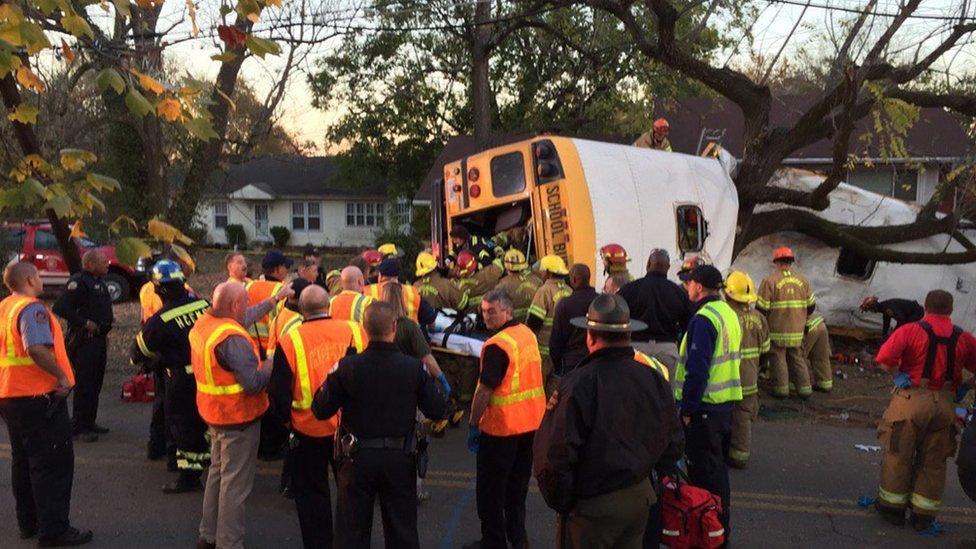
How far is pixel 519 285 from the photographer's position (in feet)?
28.3

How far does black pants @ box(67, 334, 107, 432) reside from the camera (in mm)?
8148

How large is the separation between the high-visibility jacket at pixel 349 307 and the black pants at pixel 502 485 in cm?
177

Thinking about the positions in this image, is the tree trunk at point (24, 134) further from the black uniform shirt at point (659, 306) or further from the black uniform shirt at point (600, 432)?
the black uniform shirt at point (659, 306)

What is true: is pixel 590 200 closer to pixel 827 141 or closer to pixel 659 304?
pixel 659 304

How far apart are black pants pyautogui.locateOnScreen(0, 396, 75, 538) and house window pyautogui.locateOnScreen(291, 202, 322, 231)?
35.9 meters

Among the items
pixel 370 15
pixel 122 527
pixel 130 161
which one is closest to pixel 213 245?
pixel 130 161

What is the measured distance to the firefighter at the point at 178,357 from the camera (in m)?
6.24

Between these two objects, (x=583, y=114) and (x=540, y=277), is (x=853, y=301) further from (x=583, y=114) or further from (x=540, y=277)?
(x=583, y=114)

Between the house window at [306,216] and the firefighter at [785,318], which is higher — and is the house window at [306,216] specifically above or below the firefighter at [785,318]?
above

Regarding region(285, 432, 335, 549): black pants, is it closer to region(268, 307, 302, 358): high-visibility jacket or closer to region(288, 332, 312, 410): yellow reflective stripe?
region(288, 332, 312, 410): yellow reflective stripe

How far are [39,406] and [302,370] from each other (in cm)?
195

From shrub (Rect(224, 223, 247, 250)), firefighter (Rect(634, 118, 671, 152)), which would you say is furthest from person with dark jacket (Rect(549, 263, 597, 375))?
shrub (Rect(224, 223, 247, 250))

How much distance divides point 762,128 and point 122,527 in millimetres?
10352

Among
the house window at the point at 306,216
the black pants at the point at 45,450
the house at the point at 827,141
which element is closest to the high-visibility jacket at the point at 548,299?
the black pants at the point at 45,450
